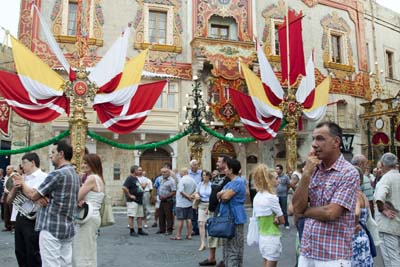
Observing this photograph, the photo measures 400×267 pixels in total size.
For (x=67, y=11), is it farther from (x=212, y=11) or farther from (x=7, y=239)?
(x=7, y=239)

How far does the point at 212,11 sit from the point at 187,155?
7.63 meters


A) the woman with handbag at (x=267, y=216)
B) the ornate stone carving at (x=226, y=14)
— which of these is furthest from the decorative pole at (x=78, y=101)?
the woman with handbag at (x=267, y=216)

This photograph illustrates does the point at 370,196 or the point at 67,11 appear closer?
the point at 370,196

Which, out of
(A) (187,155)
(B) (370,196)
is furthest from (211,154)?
(B) (370,196)

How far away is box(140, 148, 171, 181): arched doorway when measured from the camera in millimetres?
19234

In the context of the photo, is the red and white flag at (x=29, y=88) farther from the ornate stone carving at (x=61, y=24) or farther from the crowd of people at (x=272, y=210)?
the crowd of people at (x=272, y=210)

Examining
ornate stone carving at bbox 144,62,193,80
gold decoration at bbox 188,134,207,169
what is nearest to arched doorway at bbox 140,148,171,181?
ornate stone carving at bbox 144,62,193,80

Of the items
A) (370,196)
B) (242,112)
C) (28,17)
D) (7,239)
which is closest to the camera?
(370,196)

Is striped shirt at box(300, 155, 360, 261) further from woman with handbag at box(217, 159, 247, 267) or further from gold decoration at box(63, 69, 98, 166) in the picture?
gold decoration at box(63, 69, 98, 166)

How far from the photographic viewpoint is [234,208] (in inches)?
211

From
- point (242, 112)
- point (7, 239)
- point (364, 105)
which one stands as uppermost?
point (364, 105)

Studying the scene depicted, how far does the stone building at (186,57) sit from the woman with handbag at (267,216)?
506 inches

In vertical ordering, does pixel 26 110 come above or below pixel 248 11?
below

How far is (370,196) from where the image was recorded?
5676 mm
